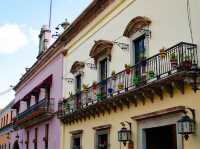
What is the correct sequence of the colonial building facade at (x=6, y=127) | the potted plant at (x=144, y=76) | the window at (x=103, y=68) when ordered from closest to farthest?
the potted plant at (x=144, y=76) < the window at (x=103, y=68) < the colonial building facade at (x=6, y=127)

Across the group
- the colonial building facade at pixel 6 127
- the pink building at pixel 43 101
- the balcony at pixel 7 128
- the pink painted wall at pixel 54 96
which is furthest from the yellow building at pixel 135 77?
the colonial building facade at pixel 6 127

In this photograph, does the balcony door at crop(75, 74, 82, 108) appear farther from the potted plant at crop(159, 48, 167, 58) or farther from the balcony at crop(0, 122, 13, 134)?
the balcony at crop(0, 122, 13, 134)

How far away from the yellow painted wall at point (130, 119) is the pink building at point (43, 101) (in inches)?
86.9

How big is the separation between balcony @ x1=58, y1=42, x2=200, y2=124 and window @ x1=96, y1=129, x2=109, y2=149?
70 centimetres

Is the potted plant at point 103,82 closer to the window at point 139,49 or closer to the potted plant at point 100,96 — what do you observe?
the potted plant at point 100,96

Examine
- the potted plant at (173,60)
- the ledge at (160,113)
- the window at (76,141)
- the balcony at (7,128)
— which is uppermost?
the potted plant at (173,60)

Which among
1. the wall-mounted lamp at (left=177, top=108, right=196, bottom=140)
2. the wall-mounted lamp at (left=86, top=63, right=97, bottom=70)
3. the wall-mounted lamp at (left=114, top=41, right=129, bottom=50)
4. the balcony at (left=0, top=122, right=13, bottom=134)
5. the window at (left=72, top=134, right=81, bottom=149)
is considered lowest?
the window at (left=72, top=134, right=81, bottom=149)

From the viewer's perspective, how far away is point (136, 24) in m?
13.2

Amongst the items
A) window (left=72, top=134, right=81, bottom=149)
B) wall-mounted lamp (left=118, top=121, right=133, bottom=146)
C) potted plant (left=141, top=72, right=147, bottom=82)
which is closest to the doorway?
wall-mounted lamp (left=118, top=121, right=133, bottom=146)

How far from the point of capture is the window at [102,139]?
14.7 metres

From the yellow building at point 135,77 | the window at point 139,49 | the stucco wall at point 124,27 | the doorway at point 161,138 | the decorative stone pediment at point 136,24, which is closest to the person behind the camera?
the yellow building at point 135,77

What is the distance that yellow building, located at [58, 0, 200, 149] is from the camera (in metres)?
10.3

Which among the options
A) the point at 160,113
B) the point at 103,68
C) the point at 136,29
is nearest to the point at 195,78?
the point at 160,113

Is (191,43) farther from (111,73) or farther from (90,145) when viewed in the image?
(90,145)
